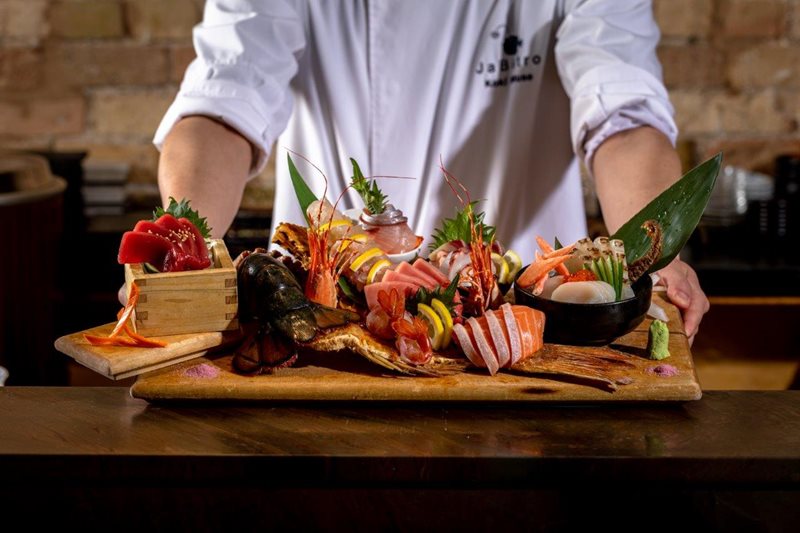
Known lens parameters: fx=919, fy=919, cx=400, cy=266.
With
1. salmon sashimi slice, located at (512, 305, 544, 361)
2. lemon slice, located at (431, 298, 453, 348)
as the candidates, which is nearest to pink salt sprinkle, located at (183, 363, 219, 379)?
lemon slice, located at (431, 298, 453, 348)

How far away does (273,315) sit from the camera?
150 centimetres

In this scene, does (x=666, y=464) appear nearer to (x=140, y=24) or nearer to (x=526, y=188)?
(x=526, y=188)

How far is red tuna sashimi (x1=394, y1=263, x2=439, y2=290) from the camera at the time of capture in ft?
5.25

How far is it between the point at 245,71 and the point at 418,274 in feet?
3.52

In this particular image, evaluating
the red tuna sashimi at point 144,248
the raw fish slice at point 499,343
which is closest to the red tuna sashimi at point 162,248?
the red tuna sashimi at point 144,248

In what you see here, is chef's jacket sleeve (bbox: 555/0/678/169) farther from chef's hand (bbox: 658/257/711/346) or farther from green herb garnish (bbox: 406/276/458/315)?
green herb garnish (bbox: 406/276/458/315)

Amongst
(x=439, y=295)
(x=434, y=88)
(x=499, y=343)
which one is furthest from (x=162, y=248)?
(x=434, y=88)

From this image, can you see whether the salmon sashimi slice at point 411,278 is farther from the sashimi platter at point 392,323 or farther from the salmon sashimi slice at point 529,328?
the salmon sashimi slice at point 529,328

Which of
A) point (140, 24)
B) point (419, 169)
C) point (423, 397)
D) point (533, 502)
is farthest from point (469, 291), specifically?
point (140, 24)

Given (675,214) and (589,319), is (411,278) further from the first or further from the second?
(675,214)

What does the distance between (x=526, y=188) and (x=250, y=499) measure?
5.60 feet

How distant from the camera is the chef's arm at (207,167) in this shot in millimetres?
2180

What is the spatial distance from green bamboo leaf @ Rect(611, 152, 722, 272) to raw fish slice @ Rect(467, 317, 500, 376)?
403mm

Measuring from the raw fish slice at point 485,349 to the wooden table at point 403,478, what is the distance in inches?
5.3
